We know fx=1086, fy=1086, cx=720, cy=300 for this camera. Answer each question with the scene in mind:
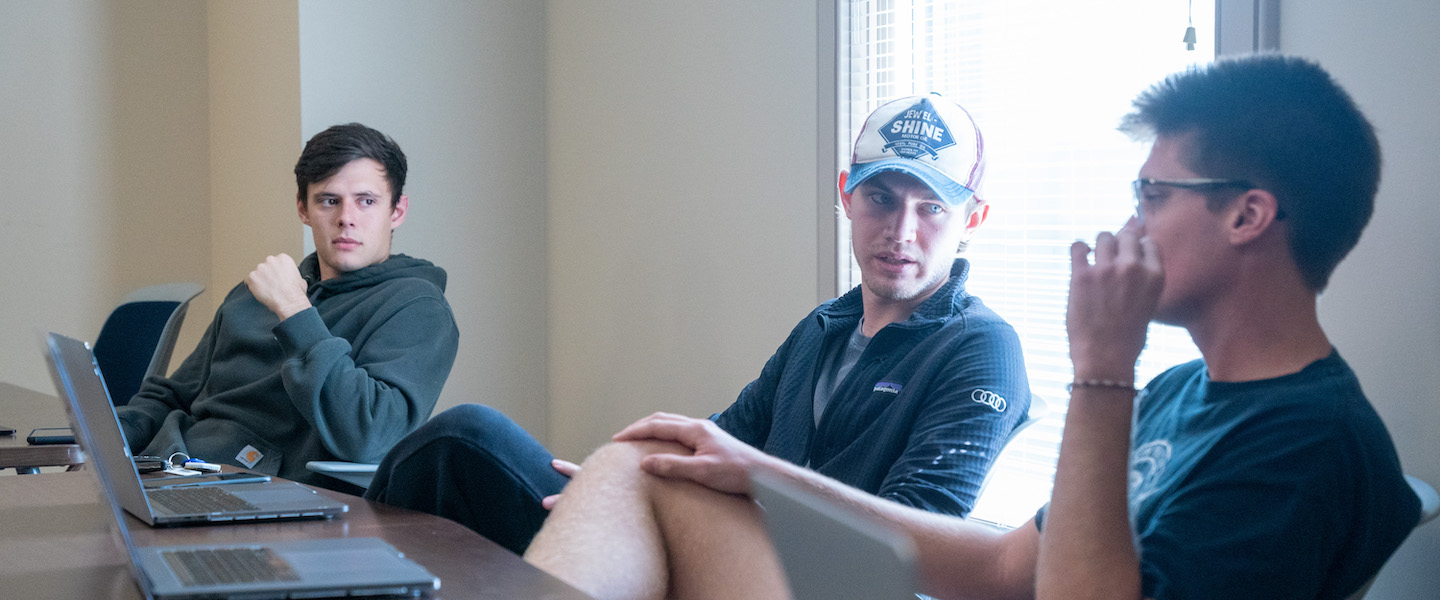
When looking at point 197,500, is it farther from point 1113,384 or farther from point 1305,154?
point 1305,154

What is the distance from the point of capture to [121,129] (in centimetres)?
390

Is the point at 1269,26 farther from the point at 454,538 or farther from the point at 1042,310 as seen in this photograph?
the point at 454,538

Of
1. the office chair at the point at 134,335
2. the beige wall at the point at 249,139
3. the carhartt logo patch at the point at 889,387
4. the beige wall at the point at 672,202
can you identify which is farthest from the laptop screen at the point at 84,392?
the beige wall at the point at 249,139

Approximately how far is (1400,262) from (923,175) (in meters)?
0.71

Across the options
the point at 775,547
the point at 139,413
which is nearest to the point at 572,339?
the point at 139,413

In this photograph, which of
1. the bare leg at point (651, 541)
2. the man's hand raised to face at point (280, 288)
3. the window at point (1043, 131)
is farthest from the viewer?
the man's hand raised to face at point (280, 288)

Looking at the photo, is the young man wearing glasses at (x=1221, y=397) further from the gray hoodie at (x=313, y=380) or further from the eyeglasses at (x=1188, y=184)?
the gray hoodie at (x=313, y=380)

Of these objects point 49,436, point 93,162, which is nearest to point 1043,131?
point 49,436

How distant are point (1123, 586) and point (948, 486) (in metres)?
0.51

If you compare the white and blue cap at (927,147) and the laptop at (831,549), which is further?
the white and blue cap at (927,147)

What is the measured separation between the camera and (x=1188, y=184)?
3.86 feet

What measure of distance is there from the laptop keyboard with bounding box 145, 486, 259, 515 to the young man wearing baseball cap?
218 millimetres

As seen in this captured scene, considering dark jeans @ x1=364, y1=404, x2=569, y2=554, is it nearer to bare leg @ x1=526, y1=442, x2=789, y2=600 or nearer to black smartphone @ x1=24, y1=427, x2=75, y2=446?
bare leg @ x1=526, y1=442, x2=789, y2=600

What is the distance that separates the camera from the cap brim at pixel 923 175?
5.97ft
